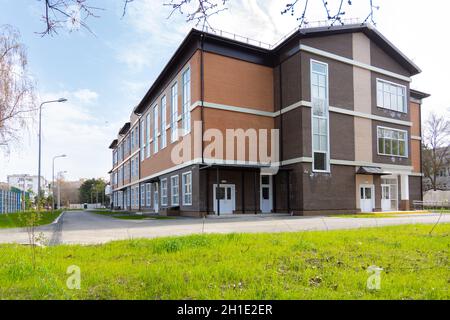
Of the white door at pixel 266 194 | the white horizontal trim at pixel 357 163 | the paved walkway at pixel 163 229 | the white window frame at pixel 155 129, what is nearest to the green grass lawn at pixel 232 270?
the paved walkway at pixel 163 229

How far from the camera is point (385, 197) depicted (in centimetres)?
3228

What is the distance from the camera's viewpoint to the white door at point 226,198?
2717cm

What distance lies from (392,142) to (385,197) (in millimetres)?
4665

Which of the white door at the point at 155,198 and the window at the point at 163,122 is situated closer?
the window at the point at 163,122

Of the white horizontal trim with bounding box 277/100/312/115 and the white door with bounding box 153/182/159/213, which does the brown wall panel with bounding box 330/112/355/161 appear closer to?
the white horizontal trim with bounding box 277/100/312/115

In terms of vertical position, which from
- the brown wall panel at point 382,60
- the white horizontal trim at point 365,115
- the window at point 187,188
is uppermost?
the brown wall panel at point 382,60

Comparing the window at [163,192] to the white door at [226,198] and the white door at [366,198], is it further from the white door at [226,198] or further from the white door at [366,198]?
the white door at [366,198]

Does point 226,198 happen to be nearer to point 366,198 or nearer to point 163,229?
point 366,198

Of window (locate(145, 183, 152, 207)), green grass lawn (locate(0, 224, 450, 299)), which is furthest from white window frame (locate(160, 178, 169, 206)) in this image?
green grass lawn (locate(0, 224, 450, 299))

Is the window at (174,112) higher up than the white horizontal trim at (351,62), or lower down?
lower down

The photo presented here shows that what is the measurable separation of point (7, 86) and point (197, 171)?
12698mm

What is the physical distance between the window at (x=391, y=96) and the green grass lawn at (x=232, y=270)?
25823 millimetres

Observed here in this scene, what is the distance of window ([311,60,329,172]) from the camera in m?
27.7
